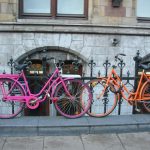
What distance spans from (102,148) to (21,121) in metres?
1.35

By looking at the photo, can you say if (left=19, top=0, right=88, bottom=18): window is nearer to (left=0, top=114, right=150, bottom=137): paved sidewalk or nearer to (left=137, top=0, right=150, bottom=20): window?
(left=137, top=0, right=150, bottom=20): window

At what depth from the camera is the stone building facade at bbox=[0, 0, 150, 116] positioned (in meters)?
8.71

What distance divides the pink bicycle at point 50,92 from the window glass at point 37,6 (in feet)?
10.9

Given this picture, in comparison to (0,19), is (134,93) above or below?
below

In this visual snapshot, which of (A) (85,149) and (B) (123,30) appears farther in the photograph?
(B) (123,30)

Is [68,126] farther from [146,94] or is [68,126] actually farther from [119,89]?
[146,94]

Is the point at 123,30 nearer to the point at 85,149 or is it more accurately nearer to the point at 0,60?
the point at 0,60

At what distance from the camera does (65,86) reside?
19.4 ft

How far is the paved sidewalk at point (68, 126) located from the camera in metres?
5.47

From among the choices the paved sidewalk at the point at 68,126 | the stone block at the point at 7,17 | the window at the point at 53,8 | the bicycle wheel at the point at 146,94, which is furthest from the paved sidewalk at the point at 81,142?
the window at the point at 53,8

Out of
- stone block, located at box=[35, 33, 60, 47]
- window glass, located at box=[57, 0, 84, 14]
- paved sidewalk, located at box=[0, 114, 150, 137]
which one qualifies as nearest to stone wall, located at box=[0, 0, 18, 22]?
stone block, located at box=[35, 33, 60, 47]

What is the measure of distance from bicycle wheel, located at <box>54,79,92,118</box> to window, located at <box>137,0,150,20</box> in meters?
4.05

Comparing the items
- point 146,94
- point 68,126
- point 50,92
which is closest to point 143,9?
point 146,94

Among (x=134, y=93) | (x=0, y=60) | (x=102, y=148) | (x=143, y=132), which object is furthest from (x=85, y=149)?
(x=0, y=60)
